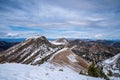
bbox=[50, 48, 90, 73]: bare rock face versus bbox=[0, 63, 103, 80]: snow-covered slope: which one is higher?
bbox=[0, 63, 103, 80]: snow-covered slope

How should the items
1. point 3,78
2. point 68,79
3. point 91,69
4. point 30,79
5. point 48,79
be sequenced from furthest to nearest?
point 91,69 → point 68,79 → point 48,79 → point 30,79 → point 3,78

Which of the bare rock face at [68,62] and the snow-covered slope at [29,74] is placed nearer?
the snow-covered slope at [29,74]

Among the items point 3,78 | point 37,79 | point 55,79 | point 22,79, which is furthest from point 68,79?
point 3,78

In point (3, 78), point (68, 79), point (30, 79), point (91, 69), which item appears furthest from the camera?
point (91, 69)

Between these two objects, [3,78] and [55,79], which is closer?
[3,78]

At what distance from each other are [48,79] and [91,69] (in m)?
30.6

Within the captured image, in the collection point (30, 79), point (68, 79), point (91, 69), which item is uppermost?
point (30, 79)

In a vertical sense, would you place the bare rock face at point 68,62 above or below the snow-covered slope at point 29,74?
below

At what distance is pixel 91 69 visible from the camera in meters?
41.3

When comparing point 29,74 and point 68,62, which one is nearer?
point 29,74

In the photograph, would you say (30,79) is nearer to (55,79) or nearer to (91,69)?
(55,79)

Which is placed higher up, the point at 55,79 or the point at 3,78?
the point at 3,78

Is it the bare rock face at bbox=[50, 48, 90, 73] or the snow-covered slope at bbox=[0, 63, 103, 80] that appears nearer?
the snow-covered slope at bbox=[0, 63, 103, 80]

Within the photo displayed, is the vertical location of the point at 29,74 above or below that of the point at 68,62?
above
